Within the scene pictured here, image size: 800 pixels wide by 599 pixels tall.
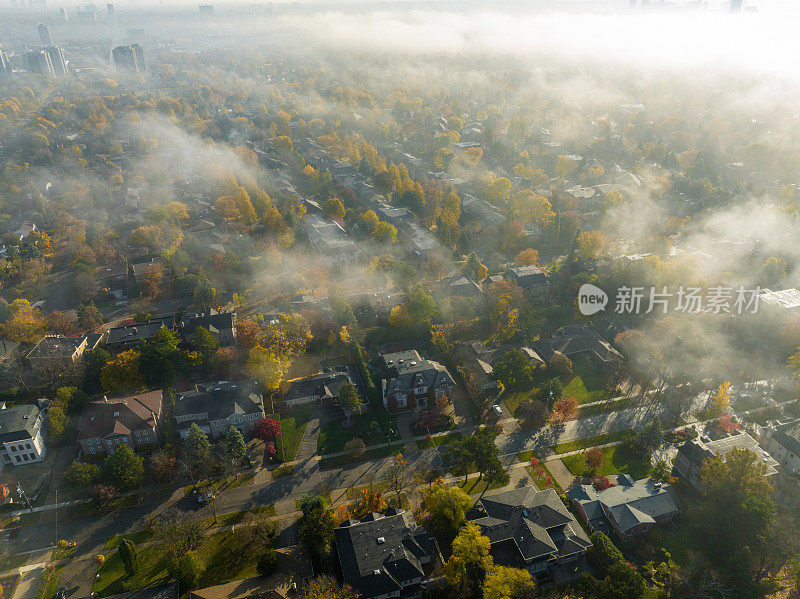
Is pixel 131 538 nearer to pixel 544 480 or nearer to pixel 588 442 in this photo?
pixel 544 480

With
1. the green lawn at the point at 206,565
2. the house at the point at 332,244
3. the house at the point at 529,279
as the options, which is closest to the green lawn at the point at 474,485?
the green lawn at the point at 206,565

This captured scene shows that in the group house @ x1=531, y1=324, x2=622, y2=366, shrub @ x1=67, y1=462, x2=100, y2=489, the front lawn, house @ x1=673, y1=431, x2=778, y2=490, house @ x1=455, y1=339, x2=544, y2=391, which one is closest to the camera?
shrub @ x1=67, y1=462, x2=100, y2=489

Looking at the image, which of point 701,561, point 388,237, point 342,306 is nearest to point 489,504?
point 701,561

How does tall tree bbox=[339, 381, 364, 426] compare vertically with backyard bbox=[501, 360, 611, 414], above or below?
above

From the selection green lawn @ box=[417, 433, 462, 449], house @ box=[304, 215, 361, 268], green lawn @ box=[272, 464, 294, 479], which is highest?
house @ box=[304, 215, 361, 268]

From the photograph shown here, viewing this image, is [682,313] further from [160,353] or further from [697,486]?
[160,353]

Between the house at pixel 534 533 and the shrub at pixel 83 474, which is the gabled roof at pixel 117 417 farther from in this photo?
the house at pixel 534 533

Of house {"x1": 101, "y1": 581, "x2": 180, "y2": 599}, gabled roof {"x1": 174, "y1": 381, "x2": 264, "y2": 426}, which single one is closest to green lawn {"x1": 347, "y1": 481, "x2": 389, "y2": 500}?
gabled roof {"x1": 174, "y1": 381, "x2": 264, "y2": 426}

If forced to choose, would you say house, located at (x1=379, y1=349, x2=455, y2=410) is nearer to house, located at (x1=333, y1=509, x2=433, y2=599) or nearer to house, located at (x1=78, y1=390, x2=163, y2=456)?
house, located at (x1=333, y1=509, x2=433, y2=599)

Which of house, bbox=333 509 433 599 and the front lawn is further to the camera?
the front lawn
